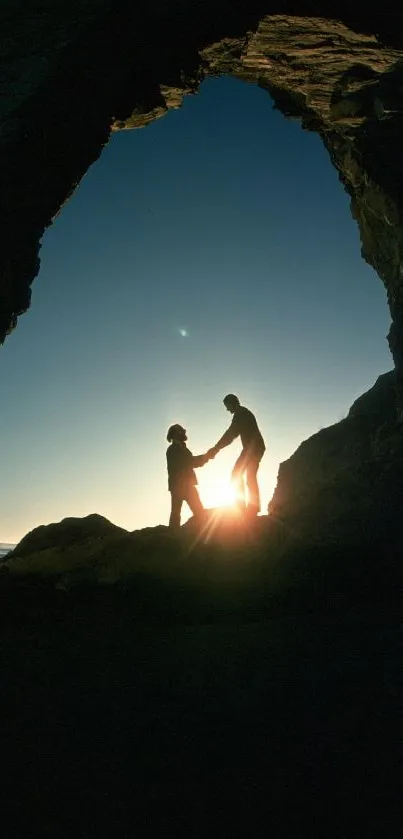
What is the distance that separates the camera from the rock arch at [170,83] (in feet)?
25.5

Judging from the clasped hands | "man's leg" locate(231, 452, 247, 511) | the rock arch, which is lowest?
Answer: "man's leg" locate(231, 452, 247, 511)

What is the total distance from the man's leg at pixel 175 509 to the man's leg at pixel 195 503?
0.20 metres

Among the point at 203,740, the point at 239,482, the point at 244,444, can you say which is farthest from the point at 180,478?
the point at 203,740

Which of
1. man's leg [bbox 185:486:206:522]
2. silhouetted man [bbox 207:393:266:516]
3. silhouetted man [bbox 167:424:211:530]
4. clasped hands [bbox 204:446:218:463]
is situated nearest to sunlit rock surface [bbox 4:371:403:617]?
man's leg [bbox 185:486:206:522]

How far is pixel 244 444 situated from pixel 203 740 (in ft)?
27.7

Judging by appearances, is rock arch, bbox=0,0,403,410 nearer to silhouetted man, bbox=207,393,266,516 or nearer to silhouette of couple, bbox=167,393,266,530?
silhouette of couple, bbox=167,393,266,530

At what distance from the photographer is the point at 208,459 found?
11.3 m

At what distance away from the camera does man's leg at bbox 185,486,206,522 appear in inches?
433

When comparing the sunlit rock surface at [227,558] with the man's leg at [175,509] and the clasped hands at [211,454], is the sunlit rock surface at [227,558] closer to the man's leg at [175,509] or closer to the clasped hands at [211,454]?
the man's leg at [175,509]

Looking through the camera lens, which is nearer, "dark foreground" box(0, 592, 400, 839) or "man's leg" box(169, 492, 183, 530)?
"dark foreground" box(0, 592, 400, 839)

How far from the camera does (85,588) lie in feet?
23.7

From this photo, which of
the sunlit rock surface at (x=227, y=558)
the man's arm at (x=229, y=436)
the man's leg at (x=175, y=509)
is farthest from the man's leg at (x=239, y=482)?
the man's leg at (x=175, y=509)

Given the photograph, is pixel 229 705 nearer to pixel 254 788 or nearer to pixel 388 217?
pixel 254 788

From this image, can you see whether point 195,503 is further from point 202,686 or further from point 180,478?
point 202,686
